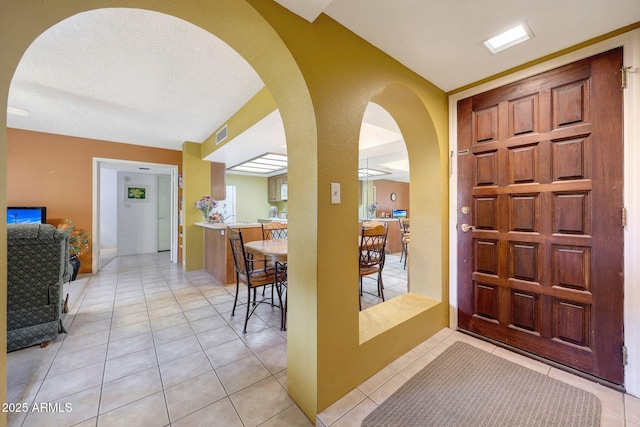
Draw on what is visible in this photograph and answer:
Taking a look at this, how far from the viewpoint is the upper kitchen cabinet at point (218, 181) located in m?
4.83

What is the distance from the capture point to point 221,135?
3643mm

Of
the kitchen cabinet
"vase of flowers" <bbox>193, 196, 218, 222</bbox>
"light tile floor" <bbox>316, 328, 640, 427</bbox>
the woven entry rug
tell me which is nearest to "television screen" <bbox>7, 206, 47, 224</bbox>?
"vase of flowers" <bbox>193, 196, 218, 222</bbox>

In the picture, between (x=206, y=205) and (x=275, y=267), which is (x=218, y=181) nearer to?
(x=206, y=205)

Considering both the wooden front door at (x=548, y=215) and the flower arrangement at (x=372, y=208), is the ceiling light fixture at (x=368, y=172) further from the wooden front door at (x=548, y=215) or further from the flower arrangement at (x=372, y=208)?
the wooden front door at (x=548, y=215)

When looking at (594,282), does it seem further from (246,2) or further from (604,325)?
(246,2)

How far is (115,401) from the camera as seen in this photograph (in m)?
1.41

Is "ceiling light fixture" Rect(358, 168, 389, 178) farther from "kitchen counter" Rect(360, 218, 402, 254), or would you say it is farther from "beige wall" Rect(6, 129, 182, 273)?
"beige wall" Rect(6, 129, 182, 273)

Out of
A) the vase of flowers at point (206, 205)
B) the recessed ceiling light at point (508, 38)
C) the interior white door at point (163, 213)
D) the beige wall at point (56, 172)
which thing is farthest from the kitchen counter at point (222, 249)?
the recessed ceiling light at point (508, 38)

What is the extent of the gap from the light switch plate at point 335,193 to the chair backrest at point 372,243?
1.25m

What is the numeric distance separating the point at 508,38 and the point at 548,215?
1.23m

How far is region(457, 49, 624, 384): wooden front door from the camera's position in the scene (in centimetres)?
147

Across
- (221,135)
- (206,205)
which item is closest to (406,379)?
(221,135)

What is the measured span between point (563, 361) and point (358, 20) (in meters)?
2.63

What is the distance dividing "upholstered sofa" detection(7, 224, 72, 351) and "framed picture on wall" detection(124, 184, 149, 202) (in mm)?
5076
